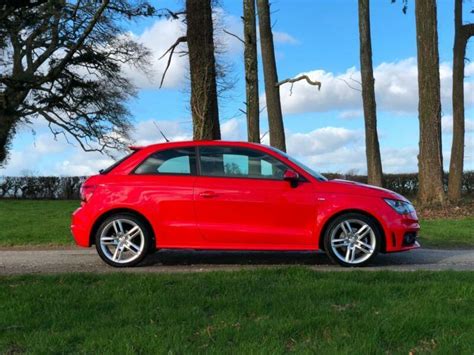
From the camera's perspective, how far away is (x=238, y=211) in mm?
7539

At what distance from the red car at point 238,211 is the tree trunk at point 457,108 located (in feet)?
43.0

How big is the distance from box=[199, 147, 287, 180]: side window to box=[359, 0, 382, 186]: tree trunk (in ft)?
41.2

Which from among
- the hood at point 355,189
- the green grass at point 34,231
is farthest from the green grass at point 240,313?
the green grass at point 34,231

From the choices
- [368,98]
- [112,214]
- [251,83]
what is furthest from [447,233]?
[368,98]

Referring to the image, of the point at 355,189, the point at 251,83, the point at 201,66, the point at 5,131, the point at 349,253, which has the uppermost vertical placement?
the point at 251,83

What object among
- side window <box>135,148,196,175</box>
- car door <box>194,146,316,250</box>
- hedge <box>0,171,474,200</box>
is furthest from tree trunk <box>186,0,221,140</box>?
hedge <box>0,171,474,200</box>

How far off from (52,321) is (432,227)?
9777mm

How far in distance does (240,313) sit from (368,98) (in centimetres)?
1588

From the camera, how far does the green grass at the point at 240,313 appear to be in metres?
4.00

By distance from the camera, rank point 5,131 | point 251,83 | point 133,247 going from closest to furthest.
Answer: point 133,247 < point 251,83 < point 5,131

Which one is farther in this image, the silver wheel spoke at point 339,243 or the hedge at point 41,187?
the hedge at point 41,187

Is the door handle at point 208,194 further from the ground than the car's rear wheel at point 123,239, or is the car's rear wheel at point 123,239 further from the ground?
the door handle at point 208,194

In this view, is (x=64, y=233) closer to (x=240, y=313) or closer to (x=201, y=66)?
(x=201, y=66)

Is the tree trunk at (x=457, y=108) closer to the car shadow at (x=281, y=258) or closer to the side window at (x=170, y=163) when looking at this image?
the car shadow at (x=281, y=258)
